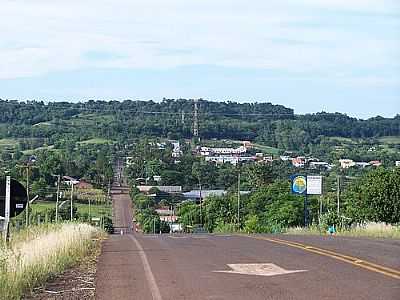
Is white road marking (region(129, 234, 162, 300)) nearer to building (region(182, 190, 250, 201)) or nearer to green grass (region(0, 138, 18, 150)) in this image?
building (region(182, 190, 250, 201))

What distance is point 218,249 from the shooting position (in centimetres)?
2108

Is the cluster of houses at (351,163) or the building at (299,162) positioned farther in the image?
the building at (299,162)

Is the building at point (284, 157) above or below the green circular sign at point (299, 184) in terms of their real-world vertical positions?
above

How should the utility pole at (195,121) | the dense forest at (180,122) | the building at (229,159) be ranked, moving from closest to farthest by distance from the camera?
the building at (229,159) < the dense forest at (180,122) < the utility pole at (195,121)

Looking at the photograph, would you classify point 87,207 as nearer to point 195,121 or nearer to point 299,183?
point 299,183

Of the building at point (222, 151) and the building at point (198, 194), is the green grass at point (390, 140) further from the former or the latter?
the building at point (222, 151)

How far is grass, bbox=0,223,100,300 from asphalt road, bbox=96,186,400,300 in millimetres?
787

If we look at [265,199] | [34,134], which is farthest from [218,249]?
[34,134]

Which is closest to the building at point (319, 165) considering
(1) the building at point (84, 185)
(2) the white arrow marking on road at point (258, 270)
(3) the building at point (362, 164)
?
(3) the building at point (362, 164)

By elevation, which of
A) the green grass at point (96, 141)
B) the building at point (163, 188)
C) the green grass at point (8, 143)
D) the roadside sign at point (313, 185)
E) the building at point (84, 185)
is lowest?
the building at point (163, 188)

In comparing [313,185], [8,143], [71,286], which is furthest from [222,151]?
[71,286]

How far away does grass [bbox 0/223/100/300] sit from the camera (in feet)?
40.6

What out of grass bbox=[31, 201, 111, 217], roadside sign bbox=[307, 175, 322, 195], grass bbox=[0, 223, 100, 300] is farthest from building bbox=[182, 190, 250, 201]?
grass bbox=[0, 223, 100, 300]

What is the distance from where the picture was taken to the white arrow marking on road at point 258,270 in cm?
1435
